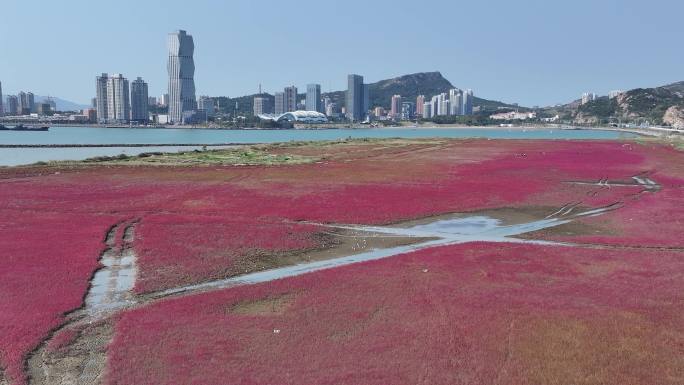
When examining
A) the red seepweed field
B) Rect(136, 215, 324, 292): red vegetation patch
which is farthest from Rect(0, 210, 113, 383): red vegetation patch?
Rect(136, 215, 324, 292): red vegetation patch

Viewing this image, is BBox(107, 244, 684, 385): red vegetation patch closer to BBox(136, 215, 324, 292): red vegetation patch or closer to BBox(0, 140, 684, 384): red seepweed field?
BBox(0, 140, 684, 384): red seepweed field

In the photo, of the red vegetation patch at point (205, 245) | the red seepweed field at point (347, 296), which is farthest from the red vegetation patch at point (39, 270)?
the red vegetation patch at point (205, 245)

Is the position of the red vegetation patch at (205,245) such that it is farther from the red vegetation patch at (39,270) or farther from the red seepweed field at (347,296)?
the red vegetation patch at (39,270)

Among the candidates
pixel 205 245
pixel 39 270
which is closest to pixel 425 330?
pixel 205 245

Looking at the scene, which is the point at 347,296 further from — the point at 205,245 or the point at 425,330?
the point at 205,245

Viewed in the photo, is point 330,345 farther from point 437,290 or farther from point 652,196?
point 652,196
